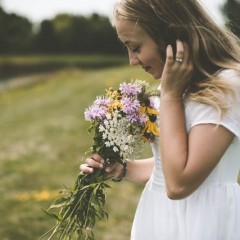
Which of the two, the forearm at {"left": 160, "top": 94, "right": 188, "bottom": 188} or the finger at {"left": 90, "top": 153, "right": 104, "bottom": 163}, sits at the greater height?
the forearm at {"left": 160, "top": 94, "right": 188, "bottom": 188}

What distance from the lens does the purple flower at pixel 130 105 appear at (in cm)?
277

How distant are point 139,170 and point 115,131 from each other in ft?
1.07

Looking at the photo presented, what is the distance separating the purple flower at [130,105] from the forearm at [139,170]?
339 millimetres

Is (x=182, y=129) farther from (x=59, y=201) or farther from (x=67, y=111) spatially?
(x=67, y=111)

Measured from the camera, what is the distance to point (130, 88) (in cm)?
283

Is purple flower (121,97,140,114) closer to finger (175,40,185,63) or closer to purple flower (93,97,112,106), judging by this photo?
purple flower (93,97,112,106)

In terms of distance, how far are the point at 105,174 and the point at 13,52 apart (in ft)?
276

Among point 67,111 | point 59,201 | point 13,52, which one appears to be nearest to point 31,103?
point 67,111

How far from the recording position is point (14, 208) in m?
7.27

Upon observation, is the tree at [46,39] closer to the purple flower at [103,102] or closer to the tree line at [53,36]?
the tree line at [53,36]

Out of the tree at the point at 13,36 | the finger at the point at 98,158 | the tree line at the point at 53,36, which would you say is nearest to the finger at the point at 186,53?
the finger at the point at 98,158

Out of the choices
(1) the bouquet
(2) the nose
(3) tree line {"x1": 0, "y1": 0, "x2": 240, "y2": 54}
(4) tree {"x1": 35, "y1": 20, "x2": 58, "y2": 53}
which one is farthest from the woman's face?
(4) tree {"x1": 35, "y1": 20, "x2": 58, "y2": 53}

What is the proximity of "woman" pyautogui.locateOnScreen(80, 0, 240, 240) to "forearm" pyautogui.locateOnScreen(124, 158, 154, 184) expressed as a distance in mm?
328

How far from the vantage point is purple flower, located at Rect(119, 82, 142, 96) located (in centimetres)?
281
